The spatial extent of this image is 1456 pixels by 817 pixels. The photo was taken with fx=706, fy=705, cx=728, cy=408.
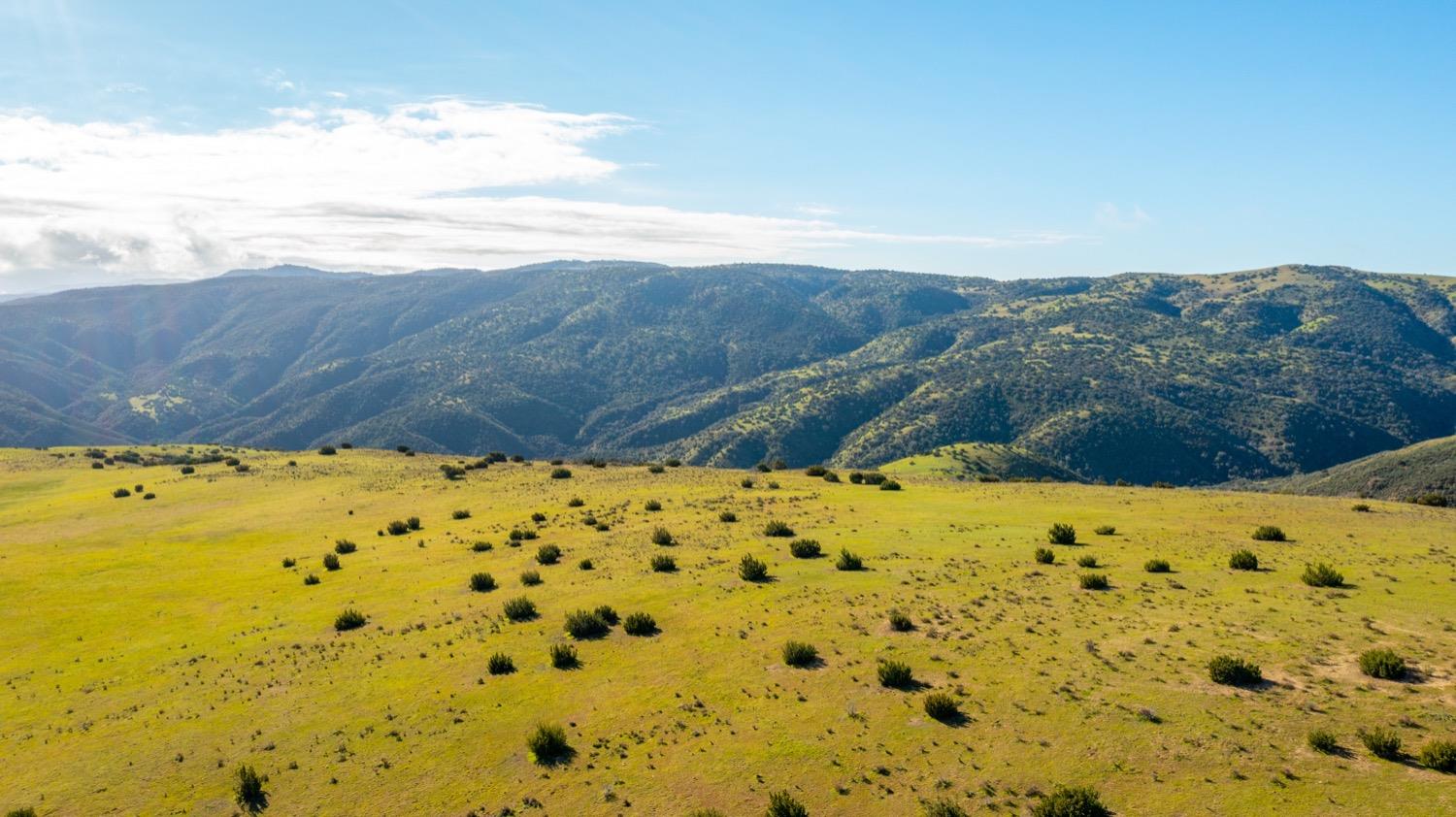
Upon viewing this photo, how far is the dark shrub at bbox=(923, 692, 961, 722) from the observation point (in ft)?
62.7

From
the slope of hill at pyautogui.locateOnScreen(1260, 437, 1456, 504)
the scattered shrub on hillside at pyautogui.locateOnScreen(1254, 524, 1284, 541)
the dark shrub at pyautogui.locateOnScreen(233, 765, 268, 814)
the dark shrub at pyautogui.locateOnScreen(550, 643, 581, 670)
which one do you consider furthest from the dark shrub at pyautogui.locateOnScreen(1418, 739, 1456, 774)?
the slope of hill at pyautogui.locateOnScreen(1260, 437, 1456, 504)

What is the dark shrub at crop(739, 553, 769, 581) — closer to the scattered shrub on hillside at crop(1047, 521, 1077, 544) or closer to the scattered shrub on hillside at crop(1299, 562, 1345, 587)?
the scattered shrub on hillside at crop(1047, 521, 1077, 544)

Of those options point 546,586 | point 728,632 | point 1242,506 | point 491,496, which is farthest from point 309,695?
point 1242,506

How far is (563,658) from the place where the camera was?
24.5 m

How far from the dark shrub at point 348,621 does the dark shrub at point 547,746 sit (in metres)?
13.9

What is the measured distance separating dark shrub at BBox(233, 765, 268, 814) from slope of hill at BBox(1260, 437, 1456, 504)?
143 meters

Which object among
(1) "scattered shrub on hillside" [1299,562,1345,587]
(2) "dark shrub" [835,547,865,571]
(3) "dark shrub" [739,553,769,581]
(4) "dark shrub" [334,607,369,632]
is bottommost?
(4) "dark shrub" [334,607,369,632]

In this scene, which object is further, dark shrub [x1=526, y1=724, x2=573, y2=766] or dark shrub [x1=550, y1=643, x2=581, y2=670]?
dark shrub [x1=550, y1=643, x2=581, y2=670]

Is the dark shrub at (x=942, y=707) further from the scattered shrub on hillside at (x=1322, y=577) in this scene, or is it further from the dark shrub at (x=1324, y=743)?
the scattered shrub on hillside at (x=1322, y=577)

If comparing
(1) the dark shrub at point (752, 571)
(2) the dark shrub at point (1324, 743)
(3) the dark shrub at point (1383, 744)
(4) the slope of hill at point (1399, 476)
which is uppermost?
(3) the dark shrub at point (1383, 744)

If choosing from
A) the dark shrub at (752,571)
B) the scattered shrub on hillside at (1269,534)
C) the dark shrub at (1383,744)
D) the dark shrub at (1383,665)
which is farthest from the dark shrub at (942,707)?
the scattered shrub on hillside at (1269,534)

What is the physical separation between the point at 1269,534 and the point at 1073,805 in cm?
2780

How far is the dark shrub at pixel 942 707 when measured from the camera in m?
19.1

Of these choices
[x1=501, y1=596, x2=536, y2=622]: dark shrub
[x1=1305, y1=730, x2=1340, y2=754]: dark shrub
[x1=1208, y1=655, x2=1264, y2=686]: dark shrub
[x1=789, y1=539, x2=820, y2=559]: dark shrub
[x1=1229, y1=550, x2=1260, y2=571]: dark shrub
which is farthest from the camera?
[x1=789, y1=539, x2=820, y2=559]: dark shrub
